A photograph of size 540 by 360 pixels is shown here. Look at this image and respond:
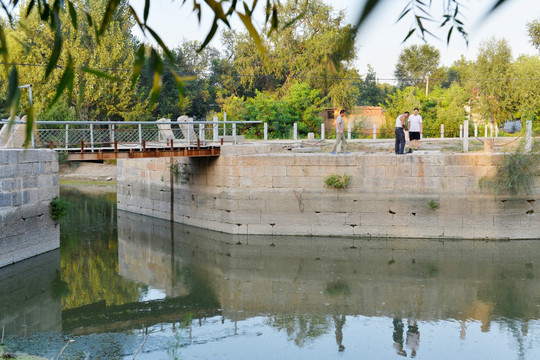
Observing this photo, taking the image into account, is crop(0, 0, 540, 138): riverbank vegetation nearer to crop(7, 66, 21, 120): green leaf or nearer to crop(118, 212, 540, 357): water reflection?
crop(118, 212, 540, 357): water reflection

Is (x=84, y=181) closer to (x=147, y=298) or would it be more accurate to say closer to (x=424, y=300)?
(x=147, y=298)

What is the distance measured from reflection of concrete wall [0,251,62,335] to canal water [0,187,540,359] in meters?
0.03

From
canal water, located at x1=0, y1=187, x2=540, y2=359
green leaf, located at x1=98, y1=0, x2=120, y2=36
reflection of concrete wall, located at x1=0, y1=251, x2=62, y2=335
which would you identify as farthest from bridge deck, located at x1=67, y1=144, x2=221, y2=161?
green leaf, located at x1=98, y1=0, x2=120, y2=36

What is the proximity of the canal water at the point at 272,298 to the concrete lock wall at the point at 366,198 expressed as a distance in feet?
1.33

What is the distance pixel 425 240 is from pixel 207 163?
589 centimetres

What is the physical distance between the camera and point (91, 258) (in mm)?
14219

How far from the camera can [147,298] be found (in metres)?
11.1

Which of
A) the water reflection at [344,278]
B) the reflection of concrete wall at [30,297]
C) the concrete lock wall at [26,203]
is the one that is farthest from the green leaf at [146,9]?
the concrete lock wall at [26,203]

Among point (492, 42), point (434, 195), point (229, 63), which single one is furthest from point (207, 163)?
point (229, 63)

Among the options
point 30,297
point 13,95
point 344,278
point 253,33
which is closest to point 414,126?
point 344,278

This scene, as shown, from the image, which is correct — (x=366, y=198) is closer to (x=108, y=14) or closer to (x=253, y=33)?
(x=108, y=14)

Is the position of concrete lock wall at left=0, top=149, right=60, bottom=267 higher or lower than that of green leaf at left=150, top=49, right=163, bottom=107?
lower

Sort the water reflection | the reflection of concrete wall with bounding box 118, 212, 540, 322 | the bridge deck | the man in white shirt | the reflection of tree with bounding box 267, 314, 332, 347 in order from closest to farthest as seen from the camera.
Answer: the reflection of tree with bounding box 267, 314, 332, 347
the water reflection
the reflection of concrete wall with bounding box 118, 212, 540, 322
the bridge deck
the man in white shirt

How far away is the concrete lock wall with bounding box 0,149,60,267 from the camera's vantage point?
39.4 feet
